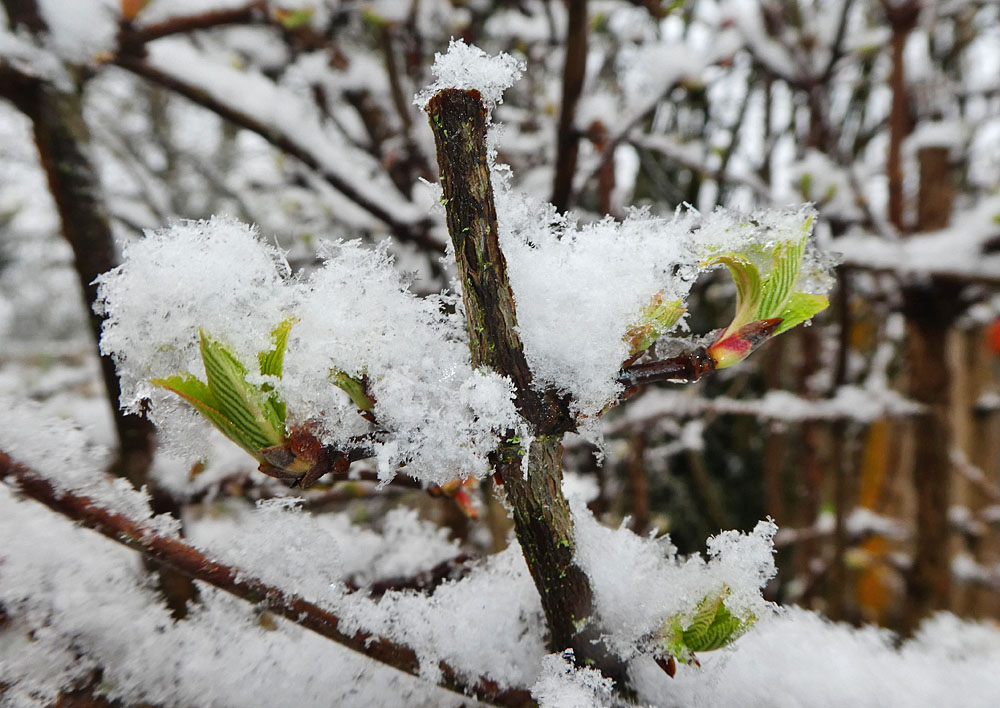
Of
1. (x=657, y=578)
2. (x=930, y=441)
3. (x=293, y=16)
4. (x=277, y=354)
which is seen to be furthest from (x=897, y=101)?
(x=277, y=354)

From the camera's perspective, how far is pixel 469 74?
0.96 ft

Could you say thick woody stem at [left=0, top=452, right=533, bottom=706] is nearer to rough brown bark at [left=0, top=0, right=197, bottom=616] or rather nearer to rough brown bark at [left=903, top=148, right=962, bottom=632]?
rough brown bark at [left=0, top=0, right=197, bottom=616]

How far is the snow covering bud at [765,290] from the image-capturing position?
1.19ft

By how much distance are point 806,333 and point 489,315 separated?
1.84m

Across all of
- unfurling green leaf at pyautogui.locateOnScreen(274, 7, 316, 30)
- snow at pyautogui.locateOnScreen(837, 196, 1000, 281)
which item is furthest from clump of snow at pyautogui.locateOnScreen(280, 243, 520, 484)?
snow at pyautogui.locateOnScreen(837, 196, 1000, 281)

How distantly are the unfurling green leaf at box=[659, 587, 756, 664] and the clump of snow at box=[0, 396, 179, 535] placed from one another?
29 cm

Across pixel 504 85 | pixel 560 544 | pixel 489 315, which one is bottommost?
pixel 560 544

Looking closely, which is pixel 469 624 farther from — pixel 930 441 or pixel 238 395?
pixel 930 441

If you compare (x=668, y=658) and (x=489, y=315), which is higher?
(x=489, y=315)

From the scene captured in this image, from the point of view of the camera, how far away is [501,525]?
1.02 metres

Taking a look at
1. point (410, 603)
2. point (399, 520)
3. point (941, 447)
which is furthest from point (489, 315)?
point (941, 447)

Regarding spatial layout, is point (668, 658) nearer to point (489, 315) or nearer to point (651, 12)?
point (489, 315)

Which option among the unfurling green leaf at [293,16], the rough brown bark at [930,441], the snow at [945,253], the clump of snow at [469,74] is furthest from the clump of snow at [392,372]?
the rough brown bark at [930,441]

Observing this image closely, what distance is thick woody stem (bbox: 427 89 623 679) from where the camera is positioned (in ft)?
0.97
